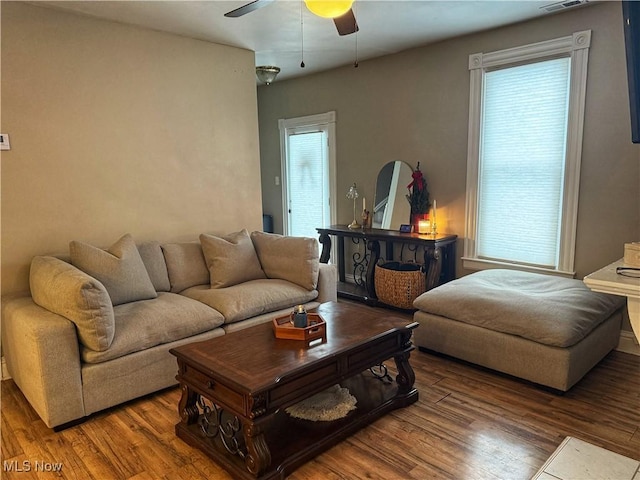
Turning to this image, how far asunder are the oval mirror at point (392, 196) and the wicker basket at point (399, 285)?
1.97 ft

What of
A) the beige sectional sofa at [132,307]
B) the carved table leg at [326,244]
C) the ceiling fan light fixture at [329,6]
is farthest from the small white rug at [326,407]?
the carved table leg at [326,244]

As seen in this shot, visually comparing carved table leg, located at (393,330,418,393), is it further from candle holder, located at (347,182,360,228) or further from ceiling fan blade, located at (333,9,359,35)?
candle holder, located at (347,182,360,228)

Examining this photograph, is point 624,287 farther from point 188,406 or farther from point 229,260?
point 229,260

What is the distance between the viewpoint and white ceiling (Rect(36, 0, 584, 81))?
3176 mm

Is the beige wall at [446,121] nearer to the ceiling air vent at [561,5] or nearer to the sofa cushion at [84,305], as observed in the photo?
the ceiling air vent at [561,5]

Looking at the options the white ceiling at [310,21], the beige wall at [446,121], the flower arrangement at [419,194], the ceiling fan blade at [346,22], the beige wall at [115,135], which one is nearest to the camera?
the ceiling fan blade at [346,22]

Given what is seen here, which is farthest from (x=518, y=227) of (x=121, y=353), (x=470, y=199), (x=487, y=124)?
(x=121, y=353)

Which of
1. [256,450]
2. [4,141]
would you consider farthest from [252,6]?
[256,450]

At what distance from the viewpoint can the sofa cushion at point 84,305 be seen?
239 centimetres

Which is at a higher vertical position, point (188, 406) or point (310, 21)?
point (310, 21)

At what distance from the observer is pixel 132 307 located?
2895 millimetres

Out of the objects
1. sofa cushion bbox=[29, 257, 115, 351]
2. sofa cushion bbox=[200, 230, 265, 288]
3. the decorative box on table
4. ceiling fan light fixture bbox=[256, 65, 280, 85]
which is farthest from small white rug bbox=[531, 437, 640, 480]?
ceiling fan light fixture bbox=[256, 65, 280, 85]

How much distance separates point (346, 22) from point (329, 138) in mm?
2768

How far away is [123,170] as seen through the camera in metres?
3.56
